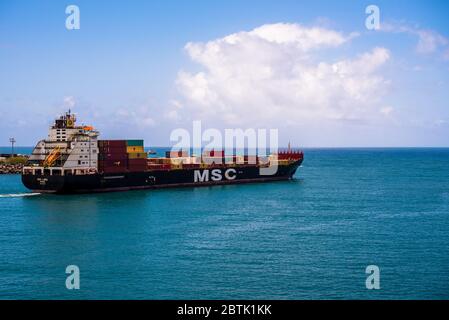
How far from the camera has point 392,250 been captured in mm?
33625

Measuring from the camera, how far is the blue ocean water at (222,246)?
25969 mm

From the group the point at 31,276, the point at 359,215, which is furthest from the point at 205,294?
the point at 359,215

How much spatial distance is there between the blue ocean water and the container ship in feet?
8.60

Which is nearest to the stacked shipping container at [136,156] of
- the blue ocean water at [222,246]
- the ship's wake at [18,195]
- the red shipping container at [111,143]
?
the red shipping container at [111,143]

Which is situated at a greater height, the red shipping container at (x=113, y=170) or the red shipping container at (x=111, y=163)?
the red shipping container at (x=111, y=163)

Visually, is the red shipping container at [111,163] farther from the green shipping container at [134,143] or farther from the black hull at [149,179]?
the green shipping container at [134,143]

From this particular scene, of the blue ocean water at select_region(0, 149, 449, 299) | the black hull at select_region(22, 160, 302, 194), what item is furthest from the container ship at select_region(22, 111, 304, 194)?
the blue ocean water at select_region(0, 149, 449, 299)

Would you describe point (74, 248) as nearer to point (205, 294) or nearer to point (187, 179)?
point (205, 294)

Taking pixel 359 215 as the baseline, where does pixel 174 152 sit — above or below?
above

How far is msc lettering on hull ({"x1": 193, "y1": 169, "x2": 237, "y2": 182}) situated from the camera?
7556 centimetres

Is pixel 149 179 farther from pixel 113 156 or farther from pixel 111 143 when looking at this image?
pixel 111 143

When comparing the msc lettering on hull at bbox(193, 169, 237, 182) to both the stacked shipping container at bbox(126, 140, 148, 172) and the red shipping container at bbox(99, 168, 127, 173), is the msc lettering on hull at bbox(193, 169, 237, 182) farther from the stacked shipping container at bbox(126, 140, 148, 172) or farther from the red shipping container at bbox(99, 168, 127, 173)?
the red shipping container at bbox(99, 168, 127, 173)

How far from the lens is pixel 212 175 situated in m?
77.1
